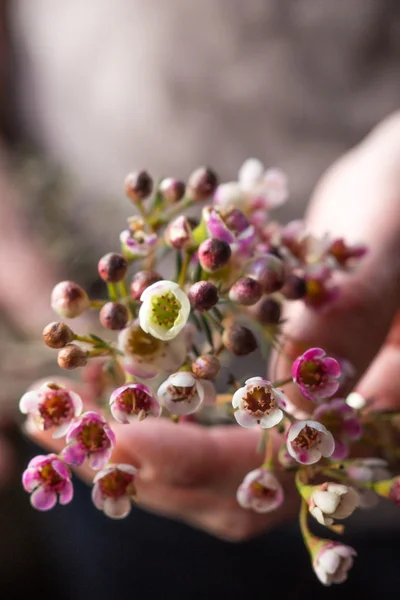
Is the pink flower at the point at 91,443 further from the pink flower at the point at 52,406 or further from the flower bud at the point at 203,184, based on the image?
the flower bud at the point at 203,184

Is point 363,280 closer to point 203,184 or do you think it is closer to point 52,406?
point 203,184

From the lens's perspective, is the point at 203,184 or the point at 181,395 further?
the point at 203,184

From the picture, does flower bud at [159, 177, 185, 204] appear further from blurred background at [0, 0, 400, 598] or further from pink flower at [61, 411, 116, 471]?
blurred background at [0, 0, 400, 598]

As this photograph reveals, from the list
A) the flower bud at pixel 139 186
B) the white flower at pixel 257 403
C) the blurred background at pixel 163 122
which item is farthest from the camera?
the blurred background at pixel 163 122

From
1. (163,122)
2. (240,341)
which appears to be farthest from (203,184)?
(163,122)

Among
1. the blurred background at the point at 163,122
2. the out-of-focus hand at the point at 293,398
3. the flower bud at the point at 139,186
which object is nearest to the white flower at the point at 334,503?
the out-of-focus hand at the point at 293,398

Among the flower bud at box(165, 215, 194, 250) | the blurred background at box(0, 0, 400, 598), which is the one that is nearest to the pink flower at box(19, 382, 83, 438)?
the flower bud at box(165, 215, 194, 250)
